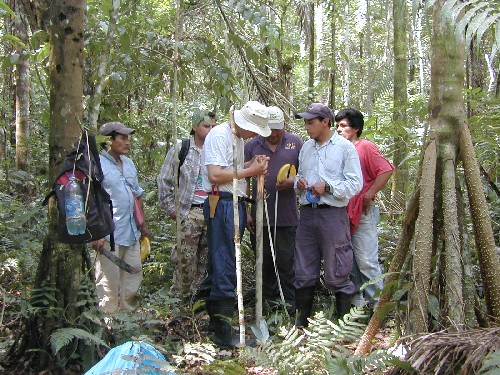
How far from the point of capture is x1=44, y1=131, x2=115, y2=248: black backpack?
12.0 feet

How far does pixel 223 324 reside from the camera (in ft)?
14.4

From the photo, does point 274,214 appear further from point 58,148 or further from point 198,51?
point 58,148

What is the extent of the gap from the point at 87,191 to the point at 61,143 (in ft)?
1.39

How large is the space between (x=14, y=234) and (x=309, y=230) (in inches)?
139

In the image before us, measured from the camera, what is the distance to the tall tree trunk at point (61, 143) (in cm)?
374

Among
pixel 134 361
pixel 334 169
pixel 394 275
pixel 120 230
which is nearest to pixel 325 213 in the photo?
pixel 334 169

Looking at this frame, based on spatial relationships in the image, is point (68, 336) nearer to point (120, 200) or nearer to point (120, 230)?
point (120, 230)

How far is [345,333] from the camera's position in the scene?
10.7 ft

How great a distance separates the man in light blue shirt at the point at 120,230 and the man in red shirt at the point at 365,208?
2018 mm

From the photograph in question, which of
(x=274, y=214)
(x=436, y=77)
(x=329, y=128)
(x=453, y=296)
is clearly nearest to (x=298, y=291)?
(x=274, y=214)

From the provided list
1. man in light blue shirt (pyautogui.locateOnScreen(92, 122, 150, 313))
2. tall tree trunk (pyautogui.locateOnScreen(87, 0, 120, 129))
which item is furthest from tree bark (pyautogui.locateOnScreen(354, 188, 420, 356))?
man in light blue shirt (pyautogui.locateOnScreen(92, 122, 150, 313))

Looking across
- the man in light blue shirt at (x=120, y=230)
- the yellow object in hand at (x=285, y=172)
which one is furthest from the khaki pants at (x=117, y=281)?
the yellow object in hand at (x=285, y=172)

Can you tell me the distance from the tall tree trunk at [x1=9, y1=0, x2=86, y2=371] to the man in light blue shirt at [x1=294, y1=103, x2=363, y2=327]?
1874 millimetres

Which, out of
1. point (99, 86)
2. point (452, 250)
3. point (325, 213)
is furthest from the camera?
point (325, 213)
